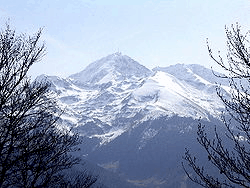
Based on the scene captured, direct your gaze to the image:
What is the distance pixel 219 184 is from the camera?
11039mm

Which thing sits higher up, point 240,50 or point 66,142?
point 240,50

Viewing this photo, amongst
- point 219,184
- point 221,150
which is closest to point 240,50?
point 221,150

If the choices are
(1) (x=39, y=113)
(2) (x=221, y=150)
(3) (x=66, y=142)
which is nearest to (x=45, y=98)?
(1) (x=39, y=113)

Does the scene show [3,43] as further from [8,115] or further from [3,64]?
[8,115]

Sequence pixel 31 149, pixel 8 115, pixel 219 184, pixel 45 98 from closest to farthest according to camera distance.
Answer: pixel 219 184
pixel 8 115
pixel 31 149
pixel 45 98

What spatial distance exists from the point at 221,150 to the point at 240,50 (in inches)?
143

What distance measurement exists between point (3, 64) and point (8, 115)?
7.14 feet

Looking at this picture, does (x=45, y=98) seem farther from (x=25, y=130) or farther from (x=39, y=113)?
(x=25, y=130)

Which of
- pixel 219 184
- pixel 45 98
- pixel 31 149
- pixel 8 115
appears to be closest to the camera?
pixel 219 184

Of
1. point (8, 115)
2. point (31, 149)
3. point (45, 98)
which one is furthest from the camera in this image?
point (45, 98)

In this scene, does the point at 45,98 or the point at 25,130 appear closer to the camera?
the point at 25,130

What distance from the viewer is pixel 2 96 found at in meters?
13.0

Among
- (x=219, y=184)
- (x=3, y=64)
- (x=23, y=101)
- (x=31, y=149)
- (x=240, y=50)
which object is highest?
(x=240, y=50)

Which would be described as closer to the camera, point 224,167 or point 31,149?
point 224,167
